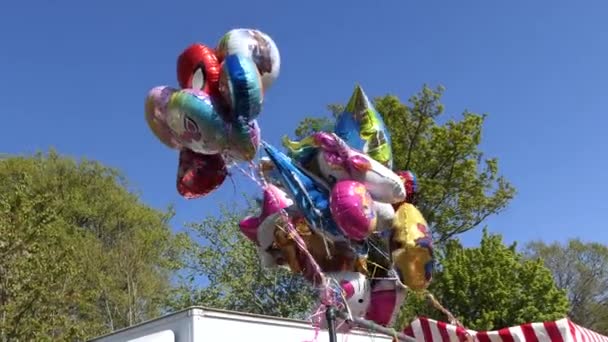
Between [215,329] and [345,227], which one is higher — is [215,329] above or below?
below

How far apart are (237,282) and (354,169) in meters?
16.8

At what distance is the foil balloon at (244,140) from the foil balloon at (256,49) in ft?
1.44

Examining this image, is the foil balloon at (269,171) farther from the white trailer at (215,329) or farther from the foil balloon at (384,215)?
the white trailer at (215,329)

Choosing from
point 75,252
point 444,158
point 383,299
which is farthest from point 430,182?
point 383,299

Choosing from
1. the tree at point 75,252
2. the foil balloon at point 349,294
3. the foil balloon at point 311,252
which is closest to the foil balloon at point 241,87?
the foil balloon at point 311,252

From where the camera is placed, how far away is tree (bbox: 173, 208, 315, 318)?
71.8 ft

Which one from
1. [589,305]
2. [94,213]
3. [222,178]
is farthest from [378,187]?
[589,305]

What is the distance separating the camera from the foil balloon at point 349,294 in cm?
606

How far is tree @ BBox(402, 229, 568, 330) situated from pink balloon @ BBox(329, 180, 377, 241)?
1390 centimetres

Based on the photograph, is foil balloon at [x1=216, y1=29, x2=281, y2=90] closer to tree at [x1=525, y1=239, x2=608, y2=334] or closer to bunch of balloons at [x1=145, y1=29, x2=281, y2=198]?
bunch of balloons at [x1=145, y1=29, x2=281, y2=198]

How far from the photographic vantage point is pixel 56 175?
97.2ft

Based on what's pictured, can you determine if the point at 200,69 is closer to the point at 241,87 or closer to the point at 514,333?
the point at 241,87

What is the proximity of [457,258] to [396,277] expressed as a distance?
14444 millimetres

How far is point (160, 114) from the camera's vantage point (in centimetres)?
611
